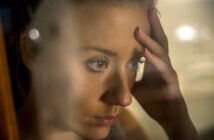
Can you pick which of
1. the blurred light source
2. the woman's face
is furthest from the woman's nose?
the blurred light source

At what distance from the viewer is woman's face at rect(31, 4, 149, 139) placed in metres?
0.70

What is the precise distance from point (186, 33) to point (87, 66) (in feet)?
0.67

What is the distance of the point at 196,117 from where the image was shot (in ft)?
2.53

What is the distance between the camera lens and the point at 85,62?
708mm

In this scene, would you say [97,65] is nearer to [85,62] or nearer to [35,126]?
[85,62]

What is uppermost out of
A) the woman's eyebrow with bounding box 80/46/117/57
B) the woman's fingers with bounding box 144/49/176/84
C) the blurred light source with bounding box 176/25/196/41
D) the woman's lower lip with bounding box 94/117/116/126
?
the blurred light source with bounding box 176/25/196/41

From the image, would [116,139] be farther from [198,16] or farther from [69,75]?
[198,16]

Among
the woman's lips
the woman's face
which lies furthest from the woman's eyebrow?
the woman's lips

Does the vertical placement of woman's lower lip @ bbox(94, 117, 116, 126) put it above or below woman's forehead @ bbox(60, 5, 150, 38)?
below

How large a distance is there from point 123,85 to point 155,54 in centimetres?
9

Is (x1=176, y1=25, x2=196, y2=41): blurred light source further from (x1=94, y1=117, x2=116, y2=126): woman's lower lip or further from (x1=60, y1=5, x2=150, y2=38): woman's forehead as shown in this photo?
(x1=94, y1=117, x2=116, y2=126): woman's lower lip

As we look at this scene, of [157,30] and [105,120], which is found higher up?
[157,30]

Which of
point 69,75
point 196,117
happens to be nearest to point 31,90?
point 69,75

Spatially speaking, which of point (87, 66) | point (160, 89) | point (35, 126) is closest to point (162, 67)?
point (160, 89)
